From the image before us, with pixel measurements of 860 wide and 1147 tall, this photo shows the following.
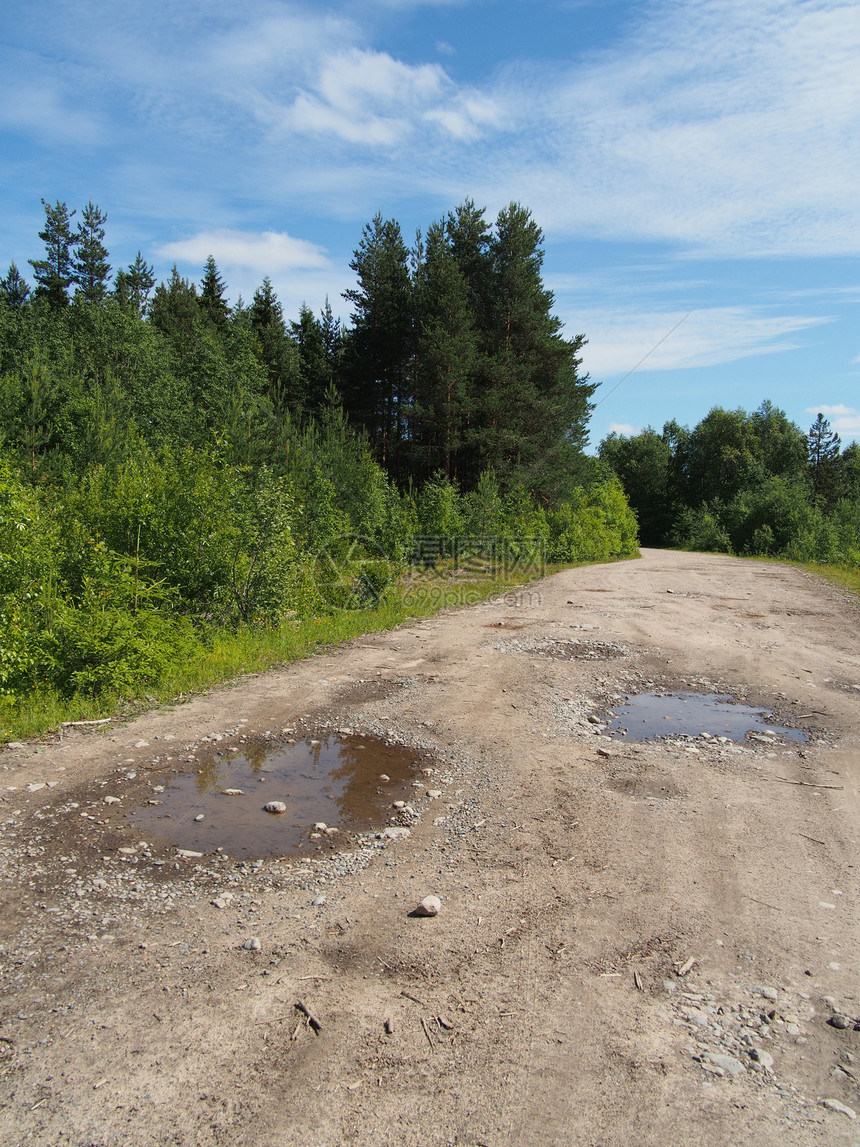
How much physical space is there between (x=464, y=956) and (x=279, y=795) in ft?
7.10

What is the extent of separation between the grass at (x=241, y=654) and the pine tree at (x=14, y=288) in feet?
100

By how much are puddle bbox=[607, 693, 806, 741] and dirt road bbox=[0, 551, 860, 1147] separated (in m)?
0.32

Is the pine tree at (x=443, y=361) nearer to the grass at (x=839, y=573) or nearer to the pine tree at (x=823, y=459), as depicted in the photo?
the grass at (x=839, y=573)

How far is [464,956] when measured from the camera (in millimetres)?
3225

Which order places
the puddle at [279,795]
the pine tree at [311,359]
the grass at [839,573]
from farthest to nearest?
1. the pine tree at [311,359]
2. the grass at [839,573]
3. the puddle at [279,795]

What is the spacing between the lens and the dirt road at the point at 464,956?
240 centimetres

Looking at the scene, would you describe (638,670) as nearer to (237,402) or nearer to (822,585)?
(237,402)

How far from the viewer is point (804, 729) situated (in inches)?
259

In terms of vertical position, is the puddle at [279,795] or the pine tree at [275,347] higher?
the pine tree at [275,347]

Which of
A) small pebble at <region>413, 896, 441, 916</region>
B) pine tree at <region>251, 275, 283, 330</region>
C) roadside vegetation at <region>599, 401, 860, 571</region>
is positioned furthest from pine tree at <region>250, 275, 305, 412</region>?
small pebble at <region>413, 896, 441, 916</region>

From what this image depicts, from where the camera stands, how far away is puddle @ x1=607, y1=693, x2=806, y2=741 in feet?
21.3

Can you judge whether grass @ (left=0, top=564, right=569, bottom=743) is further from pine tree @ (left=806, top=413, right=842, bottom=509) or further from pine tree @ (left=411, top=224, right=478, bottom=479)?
pine tree @ (left=806, top=413, right=842, bottom=509)

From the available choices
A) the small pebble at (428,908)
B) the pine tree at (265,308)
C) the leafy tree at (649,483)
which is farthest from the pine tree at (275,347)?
the leafy tree at (649,483)

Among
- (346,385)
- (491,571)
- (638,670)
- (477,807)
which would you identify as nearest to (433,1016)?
(477,807)
